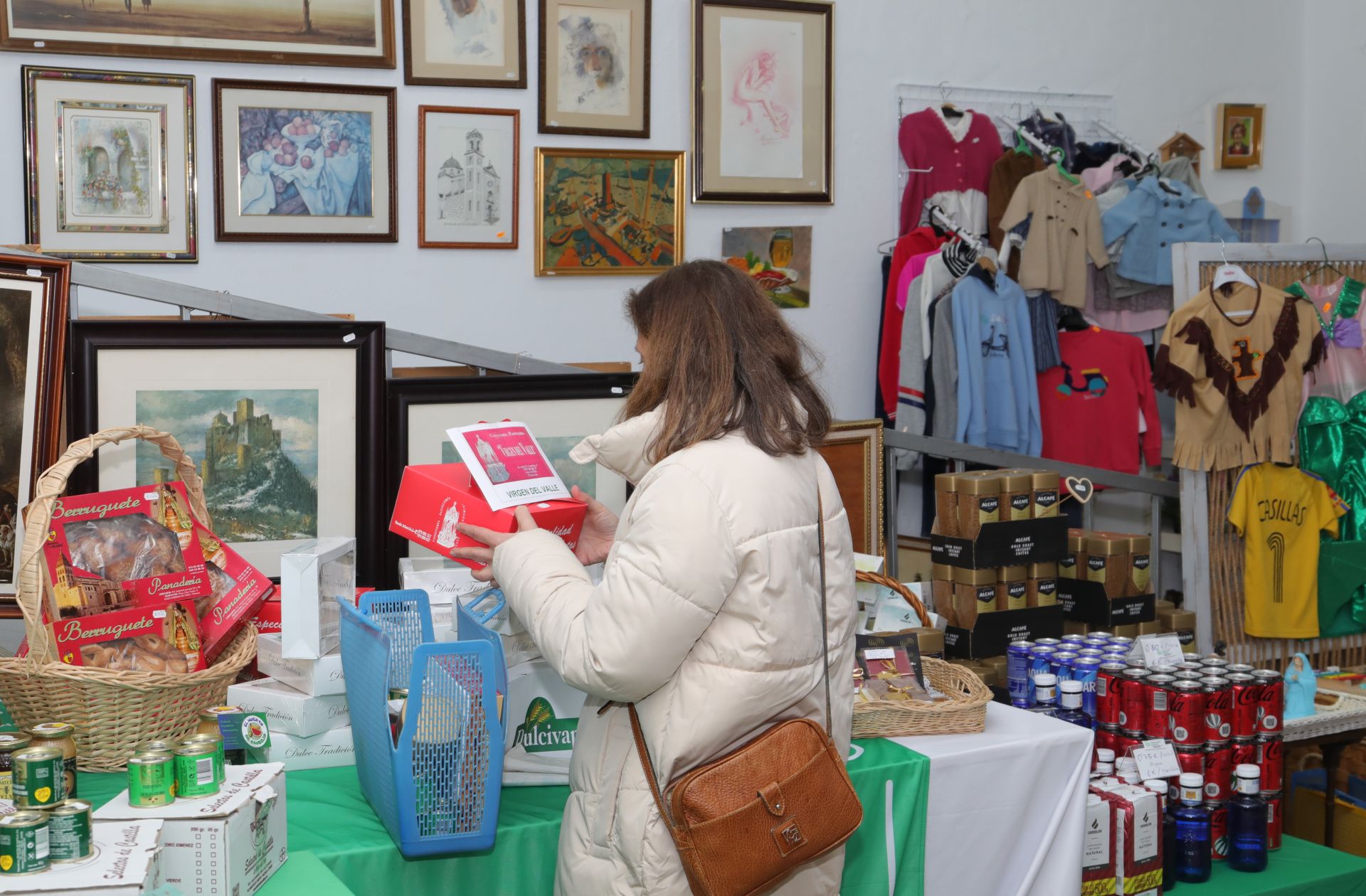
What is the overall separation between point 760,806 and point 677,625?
0.30 meters

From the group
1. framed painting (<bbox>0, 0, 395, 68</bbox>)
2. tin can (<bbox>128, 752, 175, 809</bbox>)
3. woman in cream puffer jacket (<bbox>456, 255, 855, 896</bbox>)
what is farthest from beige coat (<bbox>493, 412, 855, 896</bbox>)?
framed painting (<bbox>0, 0, 395, 68</bbox>)

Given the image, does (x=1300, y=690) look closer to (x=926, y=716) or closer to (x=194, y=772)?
(x=926, y=716)

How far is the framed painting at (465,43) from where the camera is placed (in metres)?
4.24

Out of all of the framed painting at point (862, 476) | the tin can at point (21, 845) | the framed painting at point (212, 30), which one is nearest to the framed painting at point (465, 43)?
the framed painting at point (212, 30)

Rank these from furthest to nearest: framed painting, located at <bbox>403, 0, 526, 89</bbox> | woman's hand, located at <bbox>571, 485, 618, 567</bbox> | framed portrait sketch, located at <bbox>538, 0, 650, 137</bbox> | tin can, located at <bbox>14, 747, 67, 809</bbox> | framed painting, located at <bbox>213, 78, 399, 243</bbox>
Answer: framed portrait sketch, located at <bbox>538, 0, 650, 137</bbox> < framed painting, located at <bbox>403, 0, 526, 89</bbox> < framed painting, located at <bbox>213, 78, 399, 243</bbox> < woman's hand, located at <bbox>571, 485, 618, 567</bbox> < tin can, located at <bbox>14, 747, 67, 809</bbox>

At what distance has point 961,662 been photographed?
11.6 ft

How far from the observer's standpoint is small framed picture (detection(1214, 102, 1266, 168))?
5.73 meters

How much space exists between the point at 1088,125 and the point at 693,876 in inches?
179

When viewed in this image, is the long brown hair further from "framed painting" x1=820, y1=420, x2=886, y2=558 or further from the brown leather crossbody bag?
"framed painting" x1=820, y1=420, x2=886, y2=558

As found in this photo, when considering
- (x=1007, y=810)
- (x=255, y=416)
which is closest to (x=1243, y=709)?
(x=1007, y=810)

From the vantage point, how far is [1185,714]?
280 cm

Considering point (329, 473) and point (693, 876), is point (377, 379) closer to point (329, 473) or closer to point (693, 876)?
point (329, 473)

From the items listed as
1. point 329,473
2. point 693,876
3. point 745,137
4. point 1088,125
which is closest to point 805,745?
point 693,876

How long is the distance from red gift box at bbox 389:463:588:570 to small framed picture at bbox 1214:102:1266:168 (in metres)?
4.58
